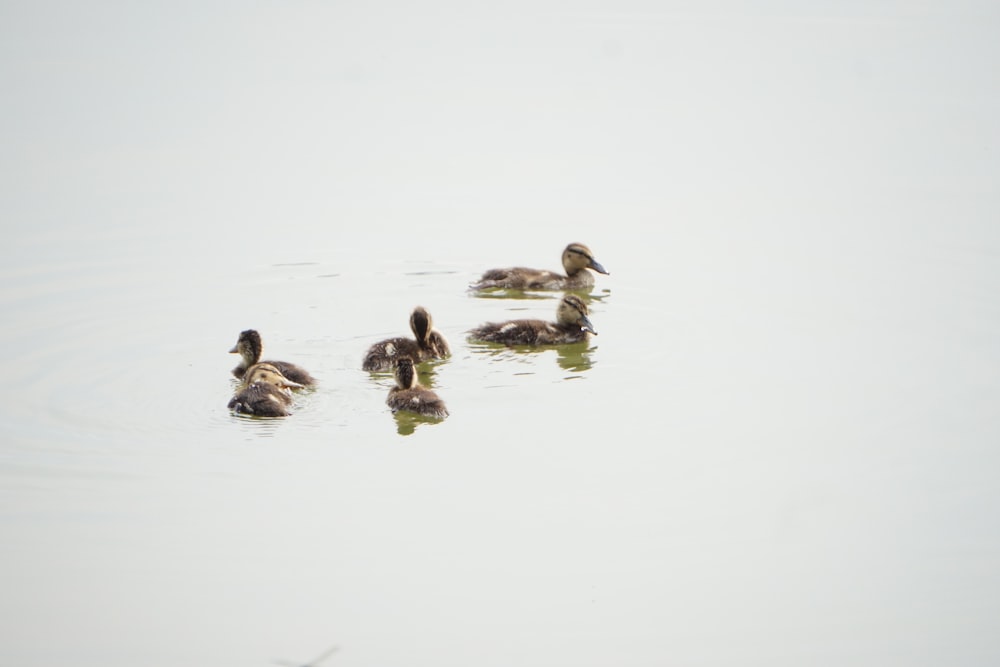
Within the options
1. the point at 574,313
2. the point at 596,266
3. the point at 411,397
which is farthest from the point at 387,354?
the point at 596,266

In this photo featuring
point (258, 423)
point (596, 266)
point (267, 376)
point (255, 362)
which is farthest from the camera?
point (596, 266)

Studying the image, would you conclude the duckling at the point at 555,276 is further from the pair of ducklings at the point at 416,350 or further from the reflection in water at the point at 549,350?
the reflection in water at the point at 549,350

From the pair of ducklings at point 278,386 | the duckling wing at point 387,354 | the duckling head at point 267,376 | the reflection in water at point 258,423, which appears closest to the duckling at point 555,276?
the duckling wing at point 387,354

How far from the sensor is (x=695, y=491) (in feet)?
19.8

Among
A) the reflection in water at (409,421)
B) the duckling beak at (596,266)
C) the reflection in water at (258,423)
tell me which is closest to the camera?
the reflection in water at (258,423)

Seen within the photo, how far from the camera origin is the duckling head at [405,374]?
→ 7.14 meters

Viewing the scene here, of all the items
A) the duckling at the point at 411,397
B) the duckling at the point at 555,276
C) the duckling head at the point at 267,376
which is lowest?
the duckling at the point at 411,397

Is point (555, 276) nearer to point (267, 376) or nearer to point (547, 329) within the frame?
point (547, 329)

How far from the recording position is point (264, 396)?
686 centimetres

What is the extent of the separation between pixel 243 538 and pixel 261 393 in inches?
55.1

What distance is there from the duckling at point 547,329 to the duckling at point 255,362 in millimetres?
1266

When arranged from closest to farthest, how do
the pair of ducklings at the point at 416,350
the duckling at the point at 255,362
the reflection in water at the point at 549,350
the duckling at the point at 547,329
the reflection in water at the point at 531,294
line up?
the pair of ducklings at the point at 416,350 → the duckling at the point at 255,362 → the reflection in water at the point at 549,350 → the duckling at the point at 547,329 → the reflection in water at the point at 531,294

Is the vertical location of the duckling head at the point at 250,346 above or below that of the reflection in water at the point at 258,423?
above

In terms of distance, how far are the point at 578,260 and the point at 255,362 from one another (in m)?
3.02
